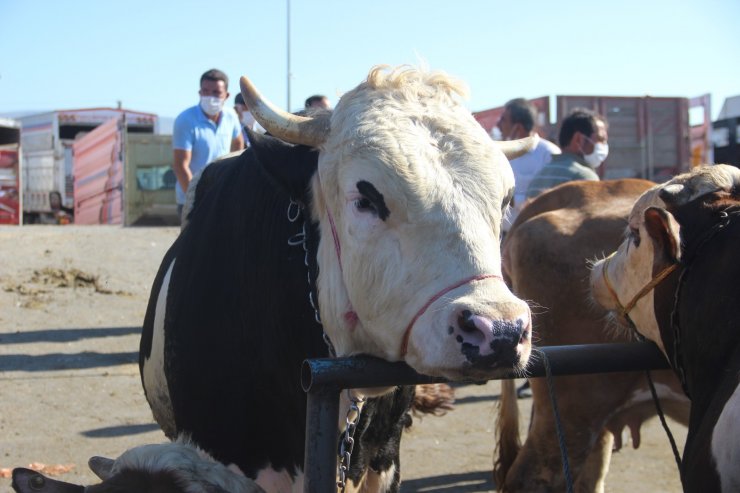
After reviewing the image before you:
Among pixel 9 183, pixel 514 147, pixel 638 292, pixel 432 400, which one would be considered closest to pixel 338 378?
pixel 638 292

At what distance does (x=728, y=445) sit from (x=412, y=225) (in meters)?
0.88

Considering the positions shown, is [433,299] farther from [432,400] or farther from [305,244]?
[432,400]

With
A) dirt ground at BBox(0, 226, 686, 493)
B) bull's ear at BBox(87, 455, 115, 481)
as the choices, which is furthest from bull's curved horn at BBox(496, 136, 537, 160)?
dirt ground at BBox(0, 226, 686, 493)

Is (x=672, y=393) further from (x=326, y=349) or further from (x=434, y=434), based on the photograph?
(x=434, y=434)

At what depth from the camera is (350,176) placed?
7.77 ft

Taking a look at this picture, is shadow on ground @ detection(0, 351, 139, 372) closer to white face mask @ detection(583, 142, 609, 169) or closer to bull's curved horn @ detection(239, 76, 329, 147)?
white face mask @ detection(583, 142, 609, 169)

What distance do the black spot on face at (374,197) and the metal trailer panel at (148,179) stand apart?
17.1 metres

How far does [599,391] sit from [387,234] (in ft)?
6.10

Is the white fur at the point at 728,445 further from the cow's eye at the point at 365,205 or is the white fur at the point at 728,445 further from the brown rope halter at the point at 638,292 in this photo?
the cow's eye at the point at 365,205

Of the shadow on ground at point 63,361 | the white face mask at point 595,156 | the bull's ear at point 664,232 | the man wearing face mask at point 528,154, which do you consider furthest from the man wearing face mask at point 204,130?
the bull's ear at point 664,232

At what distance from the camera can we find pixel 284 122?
2545 millimetres

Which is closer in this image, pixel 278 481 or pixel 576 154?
pixel 278 481

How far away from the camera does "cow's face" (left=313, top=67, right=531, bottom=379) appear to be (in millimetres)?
2027

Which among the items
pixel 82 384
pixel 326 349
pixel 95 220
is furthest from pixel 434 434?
pixel 95 220
